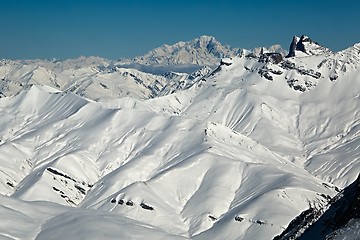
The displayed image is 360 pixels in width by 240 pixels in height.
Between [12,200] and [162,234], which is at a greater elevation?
[12,200]

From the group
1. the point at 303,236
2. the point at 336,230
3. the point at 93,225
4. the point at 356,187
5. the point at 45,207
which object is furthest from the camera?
the point at 45,207

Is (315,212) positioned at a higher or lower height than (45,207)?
lower

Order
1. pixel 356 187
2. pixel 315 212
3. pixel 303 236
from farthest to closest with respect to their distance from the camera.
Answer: pixel 315 212, pixel 303 236, pixel 356 187

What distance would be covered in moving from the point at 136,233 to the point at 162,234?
6282mm

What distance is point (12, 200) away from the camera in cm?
12731

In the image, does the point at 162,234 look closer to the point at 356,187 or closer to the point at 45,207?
the point at 45,207

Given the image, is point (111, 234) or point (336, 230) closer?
point (336, 230)

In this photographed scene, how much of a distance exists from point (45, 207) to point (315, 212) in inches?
2882

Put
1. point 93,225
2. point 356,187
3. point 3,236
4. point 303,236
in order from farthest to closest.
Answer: point 93,225 → point 3,236 → point 303,236 → point 356,187

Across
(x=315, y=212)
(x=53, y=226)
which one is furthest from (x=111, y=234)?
(x=315, y=212)

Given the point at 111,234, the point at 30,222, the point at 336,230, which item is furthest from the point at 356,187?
the point at 30,222

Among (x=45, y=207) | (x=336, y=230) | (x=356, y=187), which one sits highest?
(x=45, y=207)

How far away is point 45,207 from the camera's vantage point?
415 feet

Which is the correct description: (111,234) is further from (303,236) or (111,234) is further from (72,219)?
(303,236)
